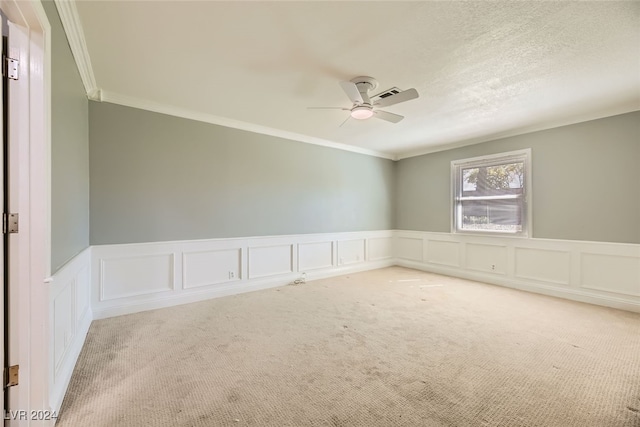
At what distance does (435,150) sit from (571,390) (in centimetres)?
457

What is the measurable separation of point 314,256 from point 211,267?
1847 mm

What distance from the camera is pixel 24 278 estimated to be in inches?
56.2

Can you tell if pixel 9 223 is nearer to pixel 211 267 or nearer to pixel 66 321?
pixel 66 321

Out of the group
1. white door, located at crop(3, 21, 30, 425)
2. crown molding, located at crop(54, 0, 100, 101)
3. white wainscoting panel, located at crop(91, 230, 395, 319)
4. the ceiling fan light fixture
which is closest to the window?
white wainscoting panel, located at crop(91, 230, 395, 319)

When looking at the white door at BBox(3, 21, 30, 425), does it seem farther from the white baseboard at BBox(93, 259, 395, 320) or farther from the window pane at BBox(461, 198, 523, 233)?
the window pane at BBox(461, 198, 523, 233)

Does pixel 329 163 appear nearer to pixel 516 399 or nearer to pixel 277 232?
pixel 277 232

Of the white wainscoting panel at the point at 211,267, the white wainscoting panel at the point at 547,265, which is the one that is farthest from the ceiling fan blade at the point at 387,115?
the white wainscoting panel at the point at 547,265

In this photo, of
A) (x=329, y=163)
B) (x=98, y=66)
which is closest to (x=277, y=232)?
(x=329, y=163)

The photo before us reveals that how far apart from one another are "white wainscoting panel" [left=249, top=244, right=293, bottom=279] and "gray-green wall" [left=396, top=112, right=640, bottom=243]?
12.9ft

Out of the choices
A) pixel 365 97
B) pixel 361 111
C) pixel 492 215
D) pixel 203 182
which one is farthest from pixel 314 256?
pixel 492 215

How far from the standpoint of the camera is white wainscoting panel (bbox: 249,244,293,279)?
4328 mm

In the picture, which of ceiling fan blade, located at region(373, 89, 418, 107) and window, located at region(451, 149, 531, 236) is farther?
window, located at region(451, 149, 531, 236)

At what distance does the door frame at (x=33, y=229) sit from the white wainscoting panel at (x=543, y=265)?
563 centimetres

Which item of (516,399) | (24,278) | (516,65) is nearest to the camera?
(24,278)
